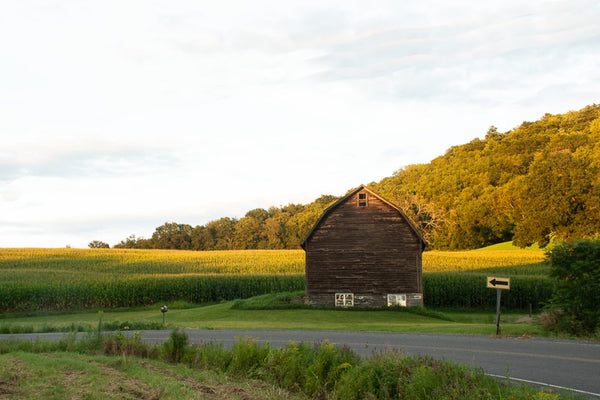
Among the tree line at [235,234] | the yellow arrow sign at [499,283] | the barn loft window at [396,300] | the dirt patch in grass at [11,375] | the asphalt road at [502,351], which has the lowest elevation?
the barn loft window at [396,300]

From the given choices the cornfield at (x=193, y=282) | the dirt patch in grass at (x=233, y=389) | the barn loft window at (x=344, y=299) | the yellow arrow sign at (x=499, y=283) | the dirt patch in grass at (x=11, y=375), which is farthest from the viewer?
the cornfield at (x=193, y=282)

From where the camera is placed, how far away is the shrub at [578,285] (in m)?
23.3

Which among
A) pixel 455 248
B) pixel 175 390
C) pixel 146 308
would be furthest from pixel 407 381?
pixel 455 248

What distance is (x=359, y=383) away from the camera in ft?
42.0

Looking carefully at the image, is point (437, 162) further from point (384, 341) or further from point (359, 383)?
point (359, 383)

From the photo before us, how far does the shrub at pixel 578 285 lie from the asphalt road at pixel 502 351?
6.10 ft

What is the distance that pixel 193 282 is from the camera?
5650 centimetres

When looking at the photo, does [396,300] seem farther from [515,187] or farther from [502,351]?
[515,187]

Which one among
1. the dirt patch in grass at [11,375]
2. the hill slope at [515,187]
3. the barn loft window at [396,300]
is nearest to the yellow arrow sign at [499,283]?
the dirt patch in grass at [11,375]

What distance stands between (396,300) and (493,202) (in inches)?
2794

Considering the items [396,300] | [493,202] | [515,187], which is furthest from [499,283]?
[493,202]

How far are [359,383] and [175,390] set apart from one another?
145 inches

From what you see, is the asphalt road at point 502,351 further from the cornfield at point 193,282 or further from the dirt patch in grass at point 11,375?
the cornfield at point 193,282

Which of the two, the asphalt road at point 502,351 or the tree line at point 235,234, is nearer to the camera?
the asphalt road at point 502,351
